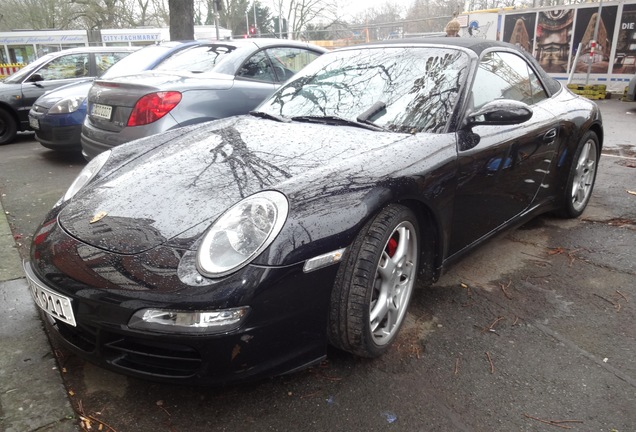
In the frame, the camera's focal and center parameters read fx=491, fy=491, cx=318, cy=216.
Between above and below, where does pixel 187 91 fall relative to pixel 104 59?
below

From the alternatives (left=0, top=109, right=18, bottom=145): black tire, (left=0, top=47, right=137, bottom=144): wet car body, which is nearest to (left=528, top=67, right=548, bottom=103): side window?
(left=0, top=47, right=137, bottom=144): wet car body

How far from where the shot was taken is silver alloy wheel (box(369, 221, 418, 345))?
2.20 metres

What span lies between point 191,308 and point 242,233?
12.8 inches

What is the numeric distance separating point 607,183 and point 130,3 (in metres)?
41.6

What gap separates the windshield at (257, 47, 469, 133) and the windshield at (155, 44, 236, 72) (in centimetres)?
208

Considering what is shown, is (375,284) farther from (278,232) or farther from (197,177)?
(197,177)

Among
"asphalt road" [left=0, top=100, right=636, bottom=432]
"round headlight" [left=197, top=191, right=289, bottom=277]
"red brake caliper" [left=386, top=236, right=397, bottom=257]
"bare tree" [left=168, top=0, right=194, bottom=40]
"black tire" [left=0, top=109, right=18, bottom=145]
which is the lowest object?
"asphalt road" [left=0, top=100, right=636, bottom=432]

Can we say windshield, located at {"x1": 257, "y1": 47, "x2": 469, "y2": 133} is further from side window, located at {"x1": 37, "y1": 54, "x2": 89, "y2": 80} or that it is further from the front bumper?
side window, located at {"x1": 37, "y1": 54, "x2": 89, "y2": 80}

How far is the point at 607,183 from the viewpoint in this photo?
17.0 feet

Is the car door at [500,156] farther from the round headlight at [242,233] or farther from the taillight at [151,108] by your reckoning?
the taillight at [151,108]

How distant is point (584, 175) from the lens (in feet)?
13.4

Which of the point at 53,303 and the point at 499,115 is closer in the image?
the point at 53,303

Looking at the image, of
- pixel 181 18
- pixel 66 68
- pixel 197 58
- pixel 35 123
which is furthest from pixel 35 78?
pixel 197 58

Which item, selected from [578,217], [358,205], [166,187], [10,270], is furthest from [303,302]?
[578,217]
